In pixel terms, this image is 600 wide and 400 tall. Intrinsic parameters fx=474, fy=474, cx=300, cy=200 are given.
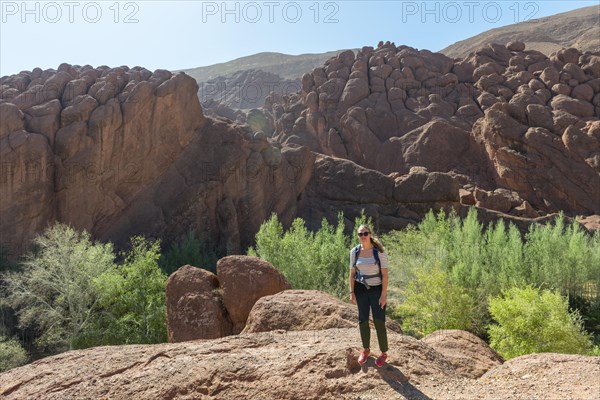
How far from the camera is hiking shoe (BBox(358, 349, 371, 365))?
7721 mm

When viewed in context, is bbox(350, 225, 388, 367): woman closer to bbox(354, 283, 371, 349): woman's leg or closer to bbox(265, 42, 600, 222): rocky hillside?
bbox(354, 283, 371, 349): woman's leg

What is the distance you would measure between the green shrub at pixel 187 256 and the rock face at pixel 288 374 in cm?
2215

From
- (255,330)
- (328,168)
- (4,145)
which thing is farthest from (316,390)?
(328,168)

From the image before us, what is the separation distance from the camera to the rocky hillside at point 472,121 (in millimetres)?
47406

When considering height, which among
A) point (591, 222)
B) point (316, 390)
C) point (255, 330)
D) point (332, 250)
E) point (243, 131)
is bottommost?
point (591, 222)

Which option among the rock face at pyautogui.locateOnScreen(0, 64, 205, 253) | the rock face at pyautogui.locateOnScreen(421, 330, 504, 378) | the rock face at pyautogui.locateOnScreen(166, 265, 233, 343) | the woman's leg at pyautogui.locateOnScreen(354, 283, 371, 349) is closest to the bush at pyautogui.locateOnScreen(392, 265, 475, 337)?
the rock face at pyautogui.locateOnScreen(421, 330, 504, 378)

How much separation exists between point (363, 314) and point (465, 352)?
4884 millimetres

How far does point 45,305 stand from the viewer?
2430 centimetres

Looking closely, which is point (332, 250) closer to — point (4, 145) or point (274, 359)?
point (274, 359)

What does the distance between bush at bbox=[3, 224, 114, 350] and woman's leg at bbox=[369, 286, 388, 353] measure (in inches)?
751

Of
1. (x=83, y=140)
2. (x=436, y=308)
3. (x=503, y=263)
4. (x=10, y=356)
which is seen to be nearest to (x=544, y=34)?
(x=503, y=263)

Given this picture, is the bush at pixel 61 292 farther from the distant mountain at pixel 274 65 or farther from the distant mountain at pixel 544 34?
the distant mountain at pixel 274 65

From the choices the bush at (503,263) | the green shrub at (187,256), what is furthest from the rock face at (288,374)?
the green shrub at (187,256)

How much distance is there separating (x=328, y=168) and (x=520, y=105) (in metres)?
23.5
